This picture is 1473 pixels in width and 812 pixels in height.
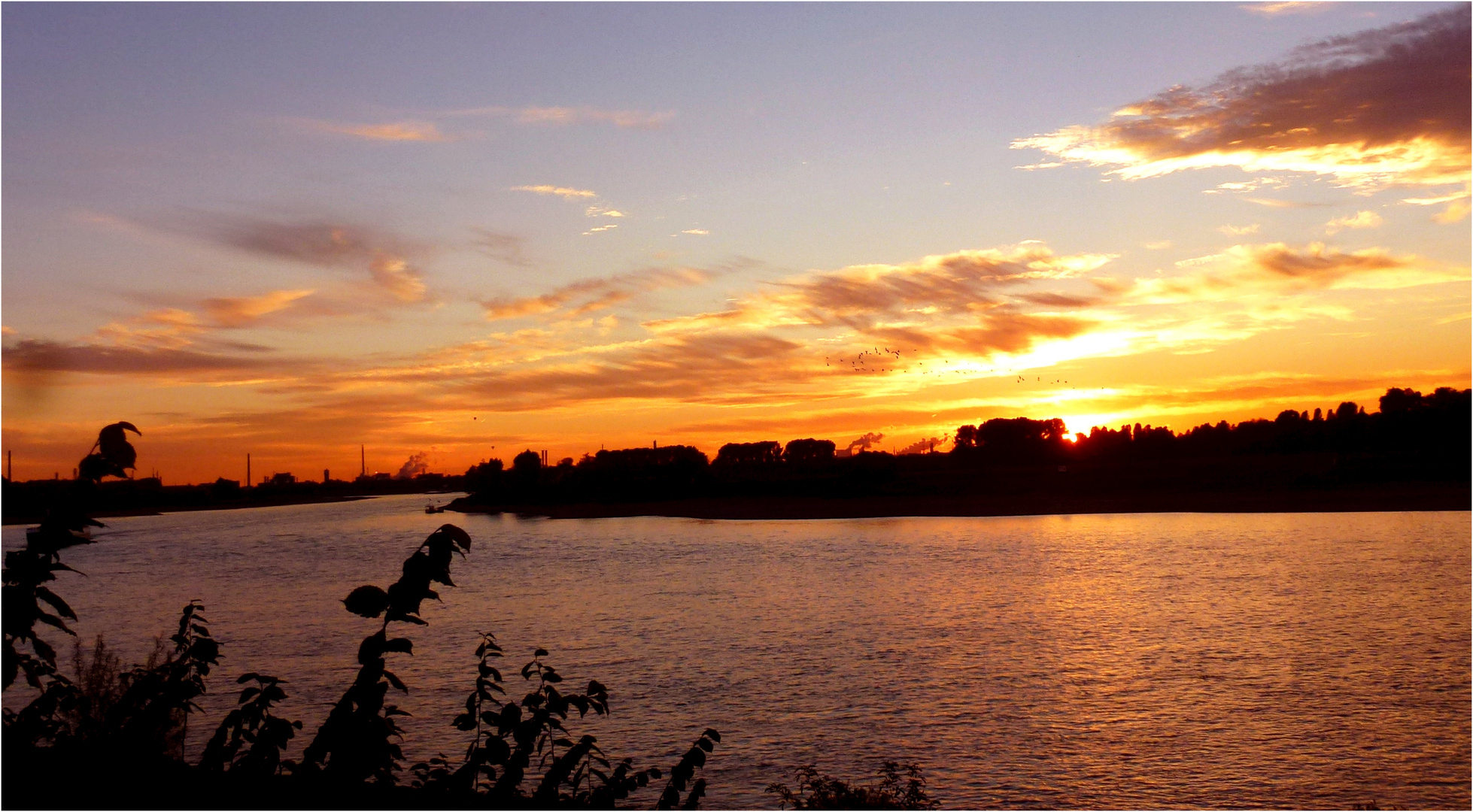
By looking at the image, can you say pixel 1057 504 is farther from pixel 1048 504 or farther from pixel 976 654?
pixel 976 654

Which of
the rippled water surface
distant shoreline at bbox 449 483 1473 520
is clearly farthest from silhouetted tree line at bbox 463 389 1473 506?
the rippled water surface

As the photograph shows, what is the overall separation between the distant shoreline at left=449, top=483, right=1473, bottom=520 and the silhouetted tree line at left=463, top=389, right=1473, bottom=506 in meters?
4.37

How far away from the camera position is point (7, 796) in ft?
17.9

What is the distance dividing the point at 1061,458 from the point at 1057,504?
60157mm

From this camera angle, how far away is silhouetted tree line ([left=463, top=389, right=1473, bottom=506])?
106250 mm

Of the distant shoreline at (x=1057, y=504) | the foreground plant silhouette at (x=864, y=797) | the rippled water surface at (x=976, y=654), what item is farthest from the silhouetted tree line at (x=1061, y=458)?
the foreground plant silhouette at (x=864, y=797)

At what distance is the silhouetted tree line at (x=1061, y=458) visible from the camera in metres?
106

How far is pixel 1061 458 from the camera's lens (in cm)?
16112

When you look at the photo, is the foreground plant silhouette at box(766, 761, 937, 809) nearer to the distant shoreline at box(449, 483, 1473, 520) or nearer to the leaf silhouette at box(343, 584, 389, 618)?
the leaf silhouette at box(343, 584, 389, 618)

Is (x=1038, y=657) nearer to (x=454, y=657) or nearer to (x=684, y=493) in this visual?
(x=454, y=657)

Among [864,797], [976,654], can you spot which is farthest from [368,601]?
[976,654]

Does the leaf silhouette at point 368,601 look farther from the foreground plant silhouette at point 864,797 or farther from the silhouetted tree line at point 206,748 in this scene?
the foreground plant silhouette at point 864,797

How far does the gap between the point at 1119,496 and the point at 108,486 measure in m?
110

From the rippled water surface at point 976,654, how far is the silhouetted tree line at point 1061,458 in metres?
49.7
